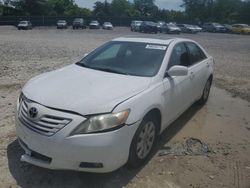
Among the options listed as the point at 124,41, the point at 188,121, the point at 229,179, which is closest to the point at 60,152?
the point at 229,179

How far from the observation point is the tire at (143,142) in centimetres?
367

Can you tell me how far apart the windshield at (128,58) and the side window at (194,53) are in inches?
39.0

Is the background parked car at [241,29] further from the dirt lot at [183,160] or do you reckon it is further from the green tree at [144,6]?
the green tree at [144,6]

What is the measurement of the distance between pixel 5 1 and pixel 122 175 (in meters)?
74.6

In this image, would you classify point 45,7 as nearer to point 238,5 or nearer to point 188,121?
point 238,5

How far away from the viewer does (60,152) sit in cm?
322

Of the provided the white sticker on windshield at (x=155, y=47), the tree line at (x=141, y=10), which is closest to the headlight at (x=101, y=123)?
the white sticker on windshield at (x=155, y=47)

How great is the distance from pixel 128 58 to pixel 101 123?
5.71 ft

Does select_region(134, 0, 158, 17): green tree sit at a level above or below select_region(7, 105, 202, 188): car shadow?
above

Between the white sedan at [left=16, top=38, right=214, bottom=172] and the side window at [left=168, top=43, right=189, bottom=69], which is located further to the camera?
the side window at [left=168, top=43, right=189, bottom=69]

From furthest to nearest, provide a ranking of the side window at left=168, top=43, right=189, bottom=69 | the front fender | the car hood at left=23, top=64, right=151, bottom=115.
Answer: the side window at left=168, top=43, right=189, bottom=69 < the front fender < the car hood at left=23, top=64, right=151, bottom=115

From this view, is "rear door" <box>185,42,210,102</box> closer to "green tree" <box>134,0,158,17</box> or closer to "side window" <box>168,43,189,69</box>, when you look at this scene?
"side window" <box>168,43,189,69</box>

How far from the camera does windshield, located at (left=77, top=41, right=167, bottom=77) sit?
4465 millimetres

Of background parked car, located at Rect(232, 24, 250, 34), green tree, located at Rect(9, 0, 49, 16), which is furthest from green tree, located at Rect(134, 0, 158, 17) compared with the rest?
background parked car, located at Rect(232, 24, 250, 34)
